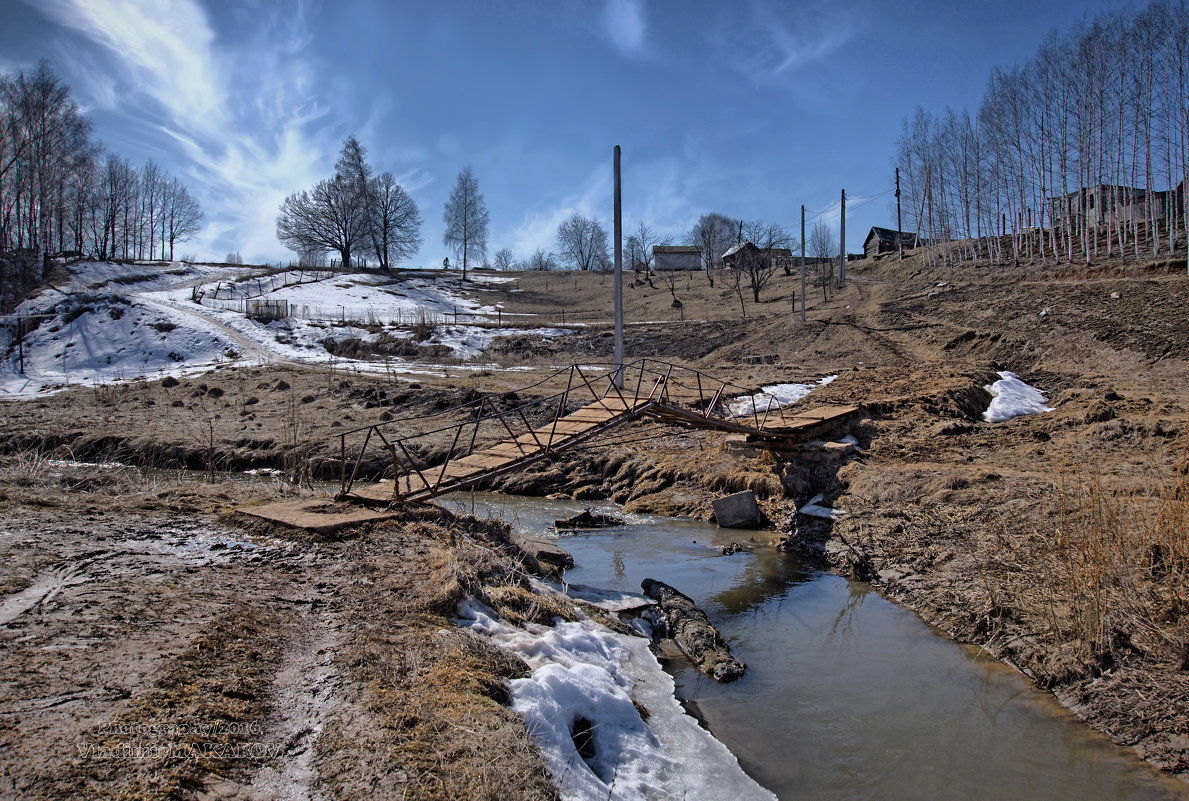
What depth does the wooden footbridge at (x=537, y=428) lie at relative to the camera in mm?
8680

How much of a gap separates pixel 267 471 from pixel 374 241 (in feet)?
185

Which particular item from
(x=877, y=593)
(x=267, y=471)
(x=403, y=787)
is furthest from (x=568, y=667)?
(x=267, y=471)

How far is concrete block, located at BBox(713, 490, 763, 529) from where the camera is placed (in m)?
12.5

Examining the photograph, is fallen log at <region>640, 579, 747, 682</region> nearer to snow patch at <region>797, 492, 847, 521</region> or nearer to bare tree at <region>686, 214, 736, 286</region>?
snow patch at <region>797, 492, 847, 521</region>

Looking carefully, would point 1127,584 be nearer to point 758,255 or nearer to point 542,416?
point 542,416

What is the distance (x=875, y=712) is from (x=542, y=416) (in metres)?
14.9

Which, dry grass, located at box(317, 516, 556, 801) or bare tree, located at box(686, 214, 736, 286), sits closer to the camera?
dry grass, located at box(317, 516, 556, 801)

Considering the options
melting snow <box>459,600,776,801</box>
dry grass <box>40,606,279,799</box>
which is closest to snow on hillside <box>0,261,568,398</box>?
melting snow <box>459,600,776,801</box>

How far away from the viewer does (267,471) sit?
17312 mm

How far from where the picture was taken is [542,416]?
66.2 ft

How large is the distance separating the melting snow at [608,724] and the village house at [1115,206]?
35.0 m

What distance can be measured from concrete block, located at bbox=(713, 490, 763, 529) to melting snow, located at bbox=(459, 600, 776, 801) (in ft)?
20.8

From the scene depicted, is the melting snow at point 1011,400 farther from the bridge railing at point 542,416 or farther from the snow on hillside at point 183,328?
the snow on hillside at point 183,328

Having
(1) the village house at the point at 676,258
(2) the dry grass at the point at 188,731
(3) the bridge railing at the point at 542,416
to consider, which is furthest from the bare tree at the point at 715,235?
(2) the dry grass at the point at 188,731
